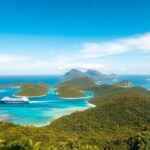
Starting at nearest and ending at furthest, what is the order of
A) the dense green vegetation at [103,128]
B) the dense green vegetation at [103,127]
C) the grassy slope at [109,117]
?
the dense green vegetation at [103,128] < the dense green vegetation at [103,127] < the grassy slope at [109,117]

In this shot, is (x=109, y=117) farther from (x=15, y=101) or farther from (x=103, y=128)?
(x=15, y=101)

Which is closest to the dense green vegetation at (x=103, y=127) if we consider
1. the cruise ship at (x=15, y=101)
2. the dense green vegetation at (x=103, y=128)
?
the dense green vegetation at (x=103, y=128)

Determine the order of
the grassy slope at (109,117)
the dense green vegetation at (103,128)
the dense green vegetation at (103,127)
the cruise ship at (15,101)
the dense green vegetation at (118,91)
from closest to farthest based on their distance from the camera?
the dense green vegetation at (103,128) < the dense green vegetation at (103,127) < the grassy slope at (109,117) < the cruise ship at (15,101) < the dense green vegetation at (118,91)

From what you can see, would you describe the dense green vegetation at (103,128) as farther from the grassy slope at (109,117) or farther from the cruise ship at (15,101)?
the cruise ship at (15,101)

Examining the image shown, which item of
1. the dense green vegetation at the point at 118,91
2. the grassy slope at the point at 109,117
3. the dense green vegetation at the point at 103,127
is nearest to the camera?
the dense green vegetation at the point at 103,127

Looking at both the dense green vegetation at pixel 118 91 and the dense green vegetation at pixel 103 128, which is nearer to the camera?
the dense green vegetation at pixel 103 128

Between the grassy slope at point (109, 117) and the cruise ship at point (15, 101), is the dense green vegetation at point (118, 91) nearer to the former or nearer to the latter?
the cruise ship at point (15, 101)

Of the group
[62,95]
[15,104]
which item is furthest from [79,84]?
[15,104]

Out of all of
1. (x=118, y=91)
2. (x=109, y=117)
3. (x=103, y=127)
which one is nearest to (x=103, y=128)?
(x=103, y=127)

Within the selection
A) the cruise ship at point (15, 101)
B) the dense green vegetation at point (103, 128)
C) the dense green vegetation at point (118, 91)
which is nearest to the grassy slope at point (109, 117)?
the dense green vegetation at point (103, 128)

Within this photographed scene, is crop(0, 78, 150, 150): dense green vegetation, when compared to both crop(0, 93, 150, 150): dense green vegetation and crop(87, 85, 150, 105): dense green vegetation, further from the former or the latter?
crop(87, 85, 150, 105): dense green vegetation

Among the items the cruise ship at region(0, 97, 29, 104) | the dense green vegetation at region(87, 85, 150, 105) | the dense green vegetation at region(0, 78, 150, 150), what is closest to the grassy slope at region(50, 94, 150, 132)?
the dense green vegetation at region(0, 78, 150, 150)
